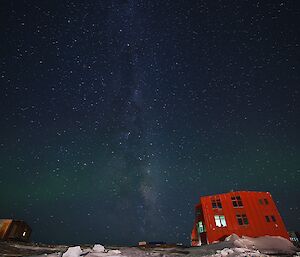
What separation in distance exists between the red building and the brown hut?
30.6 metres

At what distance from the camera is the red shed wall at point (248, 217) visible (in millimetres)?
29094

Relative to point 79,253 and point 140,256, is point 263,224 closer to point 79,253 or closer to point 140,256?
point 140,256

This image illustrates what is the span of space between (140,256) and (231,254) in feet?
14.7

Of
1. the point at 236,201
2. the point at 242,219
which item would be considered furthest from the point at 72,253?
the point at 236,201

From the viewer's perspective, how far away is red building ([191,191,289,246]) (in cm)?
→ 2921

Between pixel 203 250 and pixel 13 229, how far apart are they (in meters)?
35.8

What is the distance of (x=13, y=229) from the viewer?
36688 millimetres

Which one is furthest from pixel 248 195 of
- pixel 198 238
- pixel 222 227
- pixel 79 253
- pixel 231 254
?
pixel 79 253

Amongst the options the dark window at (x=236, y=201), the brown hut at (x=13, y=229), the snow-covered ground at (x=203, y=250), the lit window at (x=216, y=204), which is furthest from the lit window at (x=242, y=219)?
the brown hut at (x=13, y=229)

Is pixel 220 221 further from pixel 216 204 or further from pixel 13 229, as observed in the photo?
pixel 13 229

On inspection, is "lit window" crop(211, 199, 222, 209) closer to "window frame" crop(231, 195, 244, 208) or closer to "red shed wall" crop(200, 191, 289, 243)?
"red shed wall" crop(200, 191, 289, 243)

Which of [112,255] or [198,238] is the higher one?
[198,238]

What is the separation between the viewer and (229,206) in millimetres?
31812

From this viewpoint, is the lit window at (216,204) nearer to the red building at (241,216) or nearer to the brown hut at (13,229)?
the red building at (241,216)
